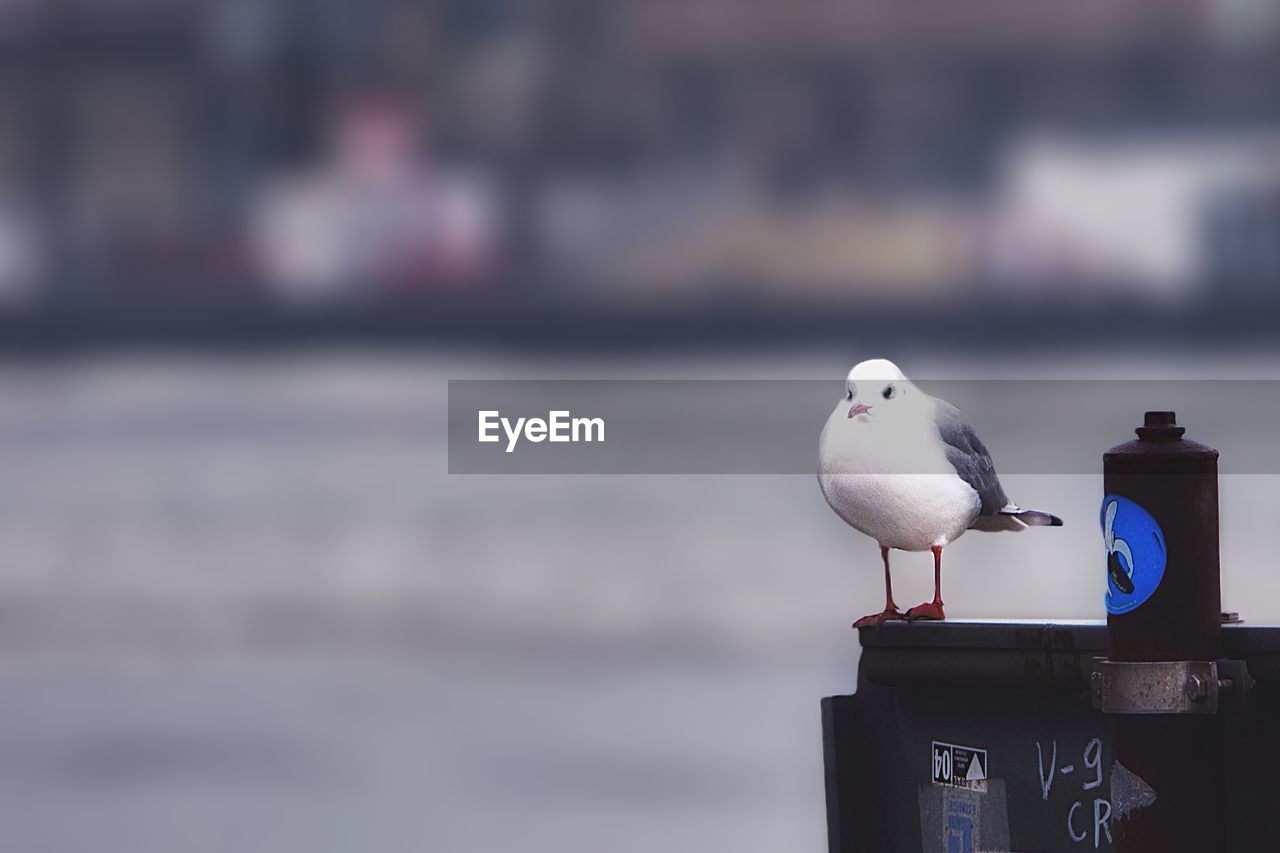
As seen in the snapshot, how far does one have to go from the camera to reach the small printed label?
3.71 metres

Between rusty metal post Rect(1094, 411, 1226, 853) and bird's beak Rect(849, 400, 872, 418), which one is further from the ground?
bird's beak Rect(849, 400, 872, 418)

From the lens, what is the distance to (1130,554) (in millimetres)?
3258

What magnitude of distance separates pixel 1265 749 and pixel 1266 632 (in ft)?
0.65

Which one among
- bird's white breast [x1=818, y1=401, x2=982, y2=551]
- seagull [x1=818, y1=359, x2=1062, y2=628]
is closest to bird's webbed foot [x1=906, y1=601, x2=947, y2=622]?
seagull [x1=818, y1=359, x2=1062, y2=628]

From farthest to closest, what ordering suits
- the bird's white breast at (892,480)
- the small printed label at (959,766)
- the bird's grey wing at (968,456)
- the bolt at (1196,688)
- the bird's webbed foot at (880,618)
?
the bird's grey wing at (968,456), the bird's white breast at (892,480), the bird's webbed foot at (880,618), the small printed label at (959,766), the bolt at (1196,688)

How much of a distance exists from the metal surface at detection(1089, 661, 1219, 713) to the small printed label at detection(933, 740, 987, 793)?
0.51 meters

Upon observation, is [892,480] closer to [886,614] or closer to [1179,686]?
[886,614]

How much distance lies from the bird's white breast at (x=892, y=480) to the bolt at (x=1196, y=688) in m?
1.25

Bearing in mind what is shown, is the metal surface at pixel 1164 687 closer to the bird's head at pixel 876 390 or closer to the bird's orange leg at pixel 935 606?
the bird's orange leg at pixel 935 606

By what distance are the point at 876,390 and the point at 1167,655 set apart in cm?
139

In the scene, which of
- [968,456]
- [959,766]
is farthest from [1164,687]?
[968,456]

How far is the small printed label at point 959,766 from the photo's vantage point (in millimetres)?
3715

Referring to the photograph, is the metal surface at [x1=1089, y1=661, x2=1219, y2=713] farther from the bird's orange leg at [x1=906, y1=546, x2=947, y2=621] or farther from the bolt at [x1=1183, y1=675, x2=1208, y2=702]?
the bird's orange leg at [x1=906, y1=546, x2=947, y2=621]

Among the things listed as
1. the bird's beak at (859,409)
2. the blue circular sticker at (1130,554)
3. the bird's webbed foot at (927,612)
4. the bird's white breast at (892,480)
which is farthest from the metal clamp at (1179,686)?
the bird's beak at (859,409)
